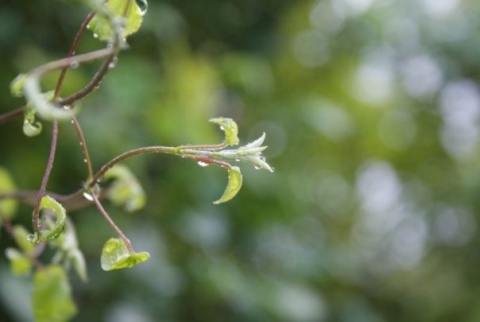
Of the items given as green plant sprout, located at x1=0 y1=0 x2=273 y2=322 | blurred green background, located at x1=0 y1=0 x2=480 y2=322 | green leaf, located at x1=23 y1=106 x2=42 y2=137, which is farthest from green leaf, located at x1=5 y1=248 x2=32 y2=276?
blurred green background, located at x1=0 y1=0 x2=480 y2=322

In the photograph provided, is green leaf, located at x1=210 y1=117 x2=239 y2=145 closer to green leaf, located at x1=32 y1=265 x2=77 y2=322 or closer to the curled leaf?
the curled leaf

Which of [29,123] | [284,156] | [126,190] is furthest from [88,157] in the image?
[284,156]

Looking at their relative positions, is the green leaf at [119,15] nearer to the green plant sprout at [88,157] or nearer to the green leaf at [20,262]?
the green plant sprout at [88,157]

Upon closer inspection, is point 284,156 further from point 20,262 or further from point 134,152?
point 134,152

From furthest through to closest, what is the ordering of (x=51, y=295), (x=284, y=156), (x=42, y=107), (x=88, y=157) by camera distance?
(x=284, y=156) < (x=51, y=295) < (x=88, y=157) < (x=42, y=107)

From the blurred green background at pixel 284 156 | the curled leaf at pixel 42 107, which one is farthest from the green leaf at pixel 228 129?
the blurred green background at pixel 284 156

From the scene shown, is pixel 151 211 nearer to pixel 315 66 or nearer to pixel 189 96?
pixel 189 96

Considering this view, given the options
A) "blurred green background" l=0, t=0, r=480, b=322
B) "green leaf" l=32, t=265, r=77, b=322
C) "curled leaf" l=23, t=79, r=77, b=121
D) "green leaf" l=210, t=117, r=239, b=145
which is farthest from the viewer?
"blurred green background" l=0, t=0, r=480, b=322
